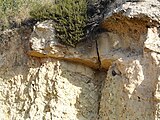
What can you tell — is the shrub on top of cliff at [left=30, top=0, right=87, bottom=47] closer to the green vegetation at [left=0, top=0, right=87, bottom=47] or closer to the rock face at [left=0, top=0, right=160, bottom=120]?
the green vegetation at [left=0, top=0, right=87, bottom=47]

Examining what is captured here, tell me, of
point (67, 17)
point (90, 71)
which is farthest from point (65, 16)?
point (90, 71)

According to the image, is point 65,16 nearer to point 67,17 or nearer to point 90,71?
point 67,17

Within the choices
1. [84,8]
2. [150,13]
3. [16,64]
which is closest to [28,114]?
[16,64]

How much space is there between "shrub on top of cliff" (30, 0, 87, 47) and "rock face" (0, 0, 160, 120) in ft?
0.45

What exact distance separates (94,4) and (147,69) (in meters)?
1.72

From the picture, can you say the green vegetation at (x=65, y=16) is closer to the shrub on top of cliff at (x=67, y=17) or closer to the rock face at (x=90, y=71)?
the shrub on top of cliff at (x=67, y=17)

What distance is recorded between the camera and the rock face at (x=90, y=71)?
537 cm

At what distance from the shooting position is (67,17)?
247 inches

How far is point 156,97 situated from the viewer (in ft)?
16.5

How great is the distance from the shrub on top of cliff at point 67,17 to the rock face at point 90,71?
0.14 metres

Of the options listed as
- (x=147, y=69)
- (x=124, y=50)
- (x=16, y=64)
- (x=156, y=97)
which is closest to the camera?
(x=156, y=97)

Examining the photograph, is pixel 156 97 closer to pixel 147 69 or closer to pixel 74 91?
pixel 147 69

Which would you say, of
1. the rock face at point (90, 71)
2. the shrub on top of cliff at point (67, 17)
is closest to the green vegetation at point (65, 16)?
the shrub on top of cliff at point (67, 17)

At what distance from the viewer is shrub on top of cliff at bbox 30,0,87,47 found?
20.2ft
